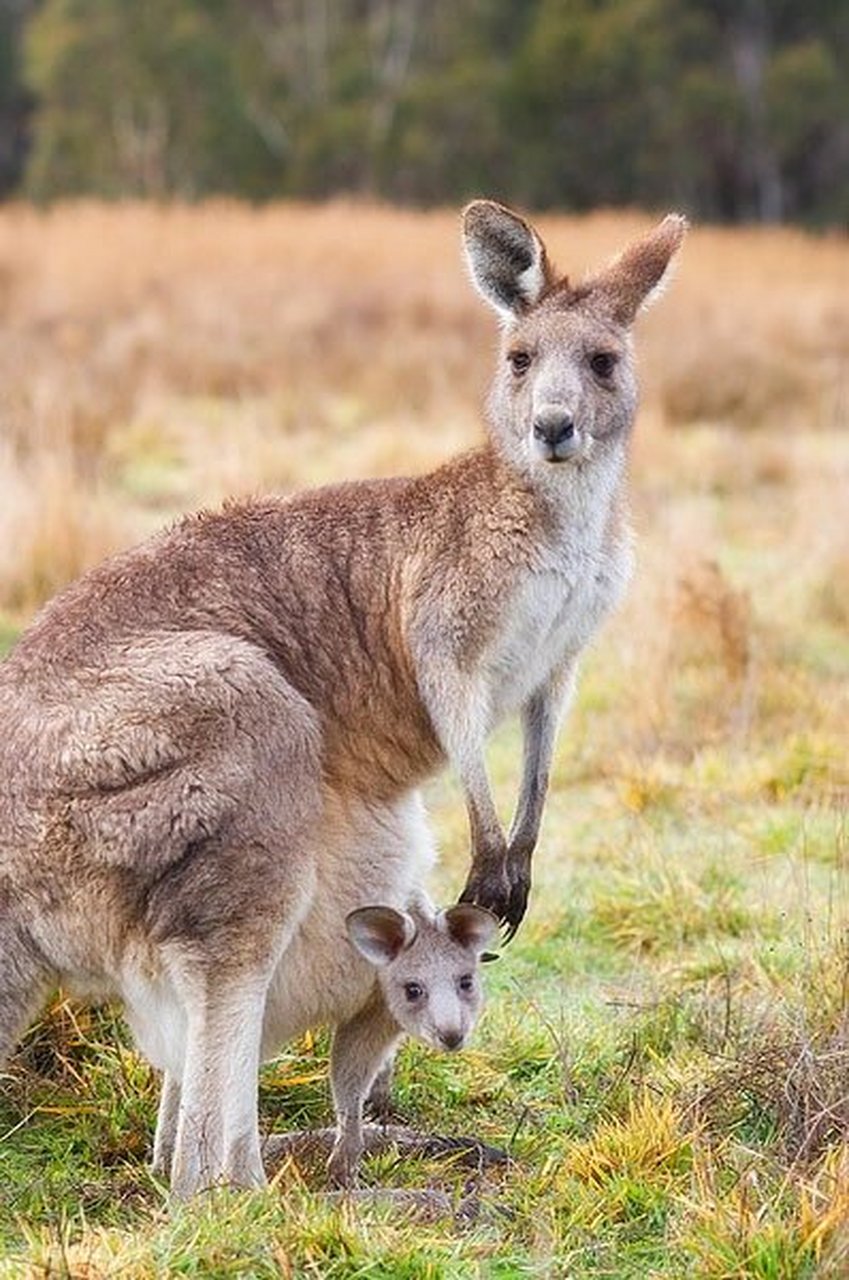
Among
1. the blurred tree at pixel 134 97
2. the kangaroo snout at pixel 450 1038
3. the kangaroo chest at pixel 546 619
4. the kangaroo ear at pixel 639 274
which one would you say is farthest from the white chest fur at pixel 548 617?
the blurred tree at pixel 134 97

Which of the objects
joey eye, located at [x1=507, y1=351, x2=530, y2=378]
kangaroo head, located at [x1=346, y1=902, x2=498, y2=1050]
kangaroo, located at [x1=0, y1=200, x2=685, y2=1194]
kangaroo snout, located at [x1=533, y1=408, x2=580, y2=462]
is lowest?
kangaroo head, located at [x1=346, y1=902, x2=498, y2=1050]

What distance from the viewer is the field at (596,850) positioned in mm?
3732

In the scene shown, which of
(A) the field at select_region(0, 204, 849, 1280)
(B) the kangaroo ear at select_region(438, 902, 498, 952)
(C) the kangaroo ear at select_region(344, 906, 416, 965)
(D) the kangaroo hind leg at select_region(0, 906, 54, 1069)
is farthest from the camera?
(B) the kangaroo ear at select_region(438, 902, 498, 952)

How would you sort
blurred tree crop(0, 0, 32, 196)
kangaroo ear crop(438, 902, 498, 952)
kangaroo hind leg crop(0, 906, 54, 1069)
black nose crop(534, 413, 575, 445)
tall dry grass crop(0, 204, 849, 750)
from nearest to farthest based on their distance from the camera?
kangaroo hind leg crop(0, 906, 54, 1069) → kangaroo ear crop(438, 902, 498, 952) → black nose crop(534, 413, 575, 445) → tall dry grass crop(0, 204, 849, 750) → blurred tree crop(0, 0, 32, 196)

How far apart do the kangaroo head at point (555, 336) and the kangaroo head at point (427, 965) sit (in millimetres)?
964

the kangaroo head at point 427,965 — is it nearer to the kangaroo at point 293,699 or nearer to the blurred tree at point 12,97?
the kangaroo at point 293,699

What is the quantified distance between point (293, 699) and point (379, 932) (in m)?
0.48

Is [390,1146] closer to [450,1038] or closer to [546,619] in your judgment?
[450,1038]

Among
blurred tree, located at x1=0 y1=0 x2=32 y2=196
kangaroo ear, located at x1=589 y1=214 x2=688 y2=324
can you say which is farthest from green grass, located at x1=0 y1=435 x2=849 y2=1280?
blurred tree, located at x1=0 y1=0 x2=32 y2=196

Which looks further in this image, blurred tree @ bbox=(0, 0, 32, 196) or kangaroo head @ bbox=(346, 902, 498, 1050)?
blurred tree @ bbox=(0, 0, 32, 196)

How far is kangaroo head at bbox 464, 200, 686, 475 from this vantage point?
437 cm

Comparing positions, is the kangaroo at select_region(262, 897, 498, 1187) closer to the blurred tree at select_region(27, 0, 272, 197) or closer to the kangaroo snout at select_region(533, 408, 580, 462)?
the kangaroo snout at select_region(533, 408, 580, 462)

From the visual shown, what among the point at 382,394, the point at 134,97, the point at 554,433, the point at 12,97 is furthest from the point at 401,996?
the point at 12,97

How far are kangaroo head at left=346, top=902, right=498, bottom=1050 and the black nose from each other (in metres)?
0.96
